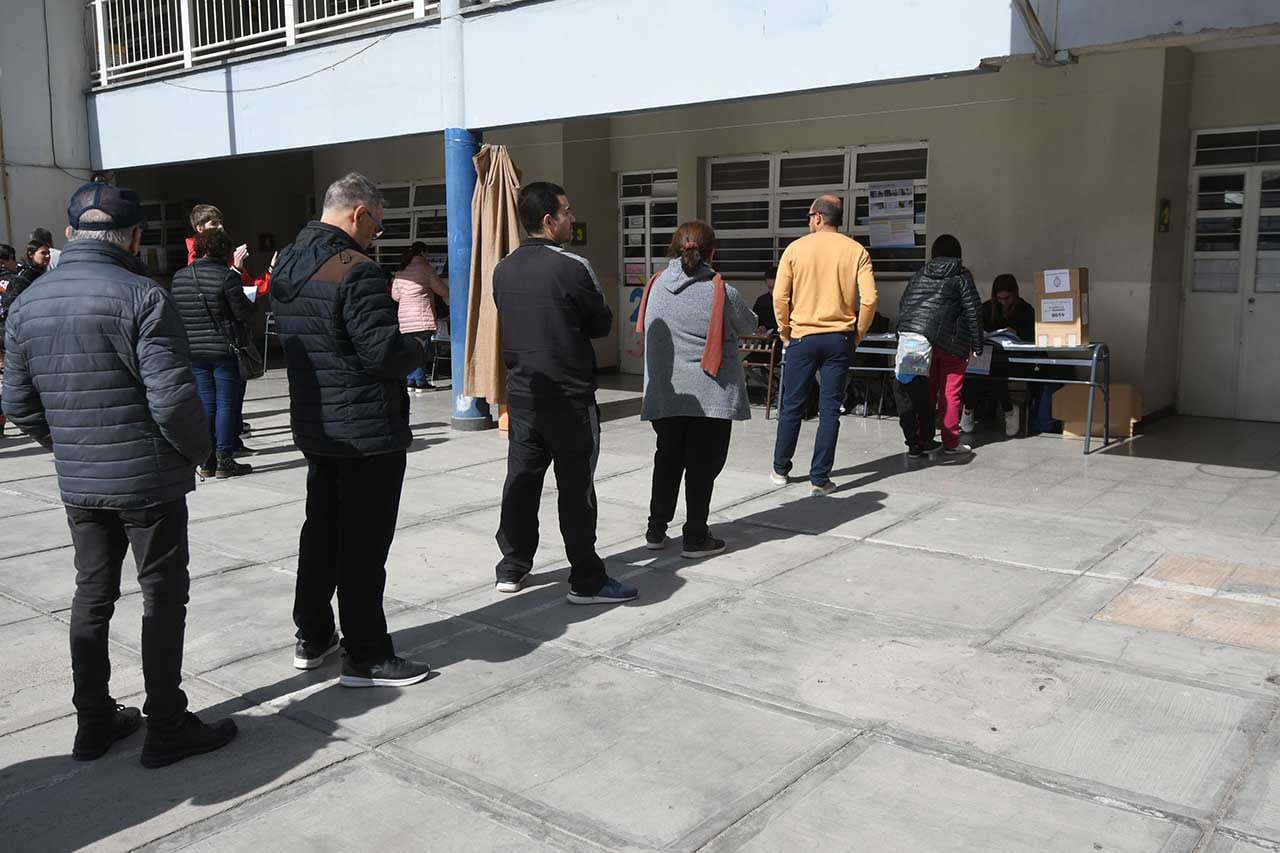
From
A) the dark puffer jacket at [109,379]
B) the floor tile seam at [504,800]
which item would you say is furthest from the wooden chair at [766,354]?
the dark puffer jacket at [109,379]

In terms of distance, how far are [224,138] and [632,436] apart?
5.72 m

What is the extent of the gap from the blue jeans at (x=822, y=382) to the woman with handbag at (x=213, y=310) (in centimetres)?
367

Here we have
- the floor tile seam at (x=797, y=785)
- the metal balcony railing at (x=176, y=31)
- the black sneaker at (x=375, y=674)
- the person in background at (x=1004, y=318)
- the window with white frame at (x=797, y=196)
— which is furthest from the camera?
the metal balcony railing at (x=176, y=31)

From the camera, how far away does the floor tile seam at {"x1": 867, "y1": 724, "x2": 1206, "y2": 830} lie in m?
3.15

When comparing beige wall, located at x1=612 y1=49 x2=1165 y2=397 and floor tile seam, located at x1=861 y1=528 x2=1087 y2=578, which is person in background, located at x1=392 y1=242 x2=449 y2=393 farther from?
floor tile seam, located at x1=861 y1=528 x2=1087 y2=578

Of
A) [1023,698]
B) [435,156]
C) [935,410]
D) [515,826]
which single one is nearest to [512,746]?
[515,826]

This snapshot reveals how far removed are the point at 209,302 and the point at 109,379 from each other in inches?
175

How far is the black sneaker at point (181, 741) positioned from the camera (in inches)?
138

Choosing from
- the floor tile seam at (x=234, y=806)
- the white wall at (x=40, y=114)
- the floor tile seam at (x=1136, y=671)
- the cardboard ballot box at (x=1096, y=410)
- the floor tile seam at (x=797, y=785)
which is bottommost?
the floor tile seam at (x=234, y=806)

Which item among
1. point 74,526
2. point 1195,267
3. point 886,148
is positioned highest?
point 886,148

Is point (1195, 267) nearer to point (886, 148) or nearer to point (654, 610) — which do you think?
point (886, 148)

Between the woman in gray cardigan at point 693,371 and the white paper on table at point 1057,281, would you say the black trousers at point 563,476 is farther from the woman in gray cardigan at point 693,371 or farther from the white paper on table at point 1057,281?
the white paper on table at point 1057,281

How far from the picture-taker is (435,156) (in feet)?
49.7

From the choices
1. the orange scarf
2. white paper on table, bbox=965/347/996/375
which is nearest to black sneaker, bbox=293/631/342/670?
the orange scarf
